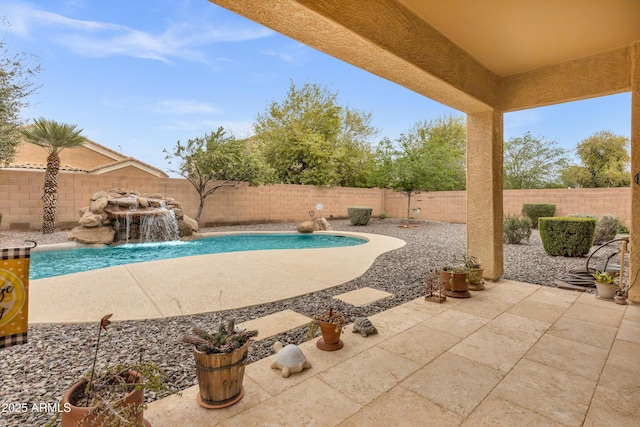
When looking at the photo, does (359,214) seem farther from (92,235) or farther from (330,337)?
Answer: (330,337)

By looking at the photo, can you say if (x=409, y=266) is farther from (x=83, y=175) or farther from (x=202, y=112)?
(x=202, y=112)

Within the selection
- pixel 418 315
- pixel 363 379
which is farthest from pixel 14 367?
pixel 418 315

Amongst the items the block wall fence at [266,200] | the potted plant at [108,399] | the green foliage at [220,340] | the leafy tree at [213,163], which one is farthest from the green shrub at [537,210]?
the potted plant at [108,399]

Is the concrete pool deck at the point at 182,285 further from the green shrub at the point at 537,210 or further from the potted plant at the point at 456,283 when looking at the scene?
the green shrub at the point at 537,210

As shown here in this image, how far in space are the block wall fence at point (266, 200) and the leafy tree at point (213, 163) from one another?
412mm

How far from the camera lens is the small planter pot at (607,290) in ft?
10.4

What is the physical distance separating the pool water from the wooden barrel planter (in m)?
5.00

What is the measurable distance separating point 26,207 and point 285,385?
32.9 feet

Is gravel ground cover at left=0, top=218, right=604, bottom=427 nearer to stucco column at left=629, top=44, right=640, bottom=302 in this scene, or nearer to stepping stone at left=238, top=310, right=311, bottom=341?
stepping stone at left=238, top=310, right=311, bottom=341

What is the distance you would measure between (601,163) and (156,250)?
21502 mm

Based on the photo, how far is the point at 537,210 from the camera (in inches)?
418

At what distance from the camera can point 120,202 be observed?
764 cm

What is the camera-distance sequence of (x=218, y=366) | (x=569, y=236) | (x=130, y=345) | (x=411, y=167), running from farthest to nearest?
(x=411, y=167) → (x=569, y=236) → (x=130, y=345) → (x=218, y=366)

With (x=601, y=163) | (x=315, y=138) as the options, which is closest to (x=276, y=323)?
(x=315, y=138)
